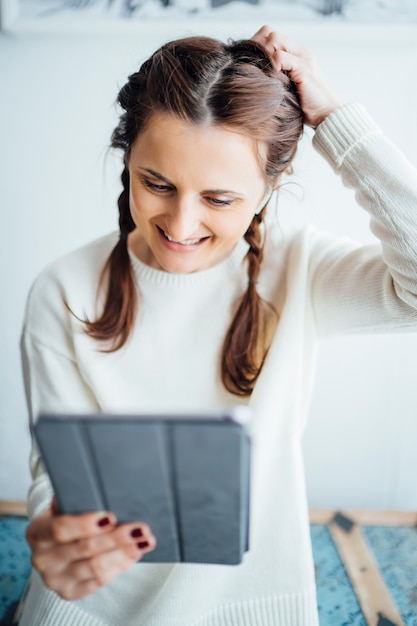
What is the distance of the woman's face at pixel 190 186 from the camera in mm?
848

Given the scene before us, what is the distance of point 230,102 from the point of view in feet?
2.82

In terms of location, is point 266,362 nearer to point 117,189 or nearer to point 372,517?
point 117,189

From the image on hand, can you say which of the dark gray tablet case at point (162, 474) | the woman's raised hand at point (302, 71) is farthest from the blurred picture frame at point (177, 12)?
the dark gray tablet case at point (162, 474)

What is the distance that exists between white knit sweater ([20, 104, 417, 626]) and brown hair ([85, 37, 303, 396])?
0.13 feet

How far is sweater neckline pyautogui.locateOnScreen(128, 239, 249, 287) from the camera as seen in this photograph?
1065 millimetres

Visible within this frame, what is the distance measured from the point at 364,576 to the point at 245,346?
76 centimetres

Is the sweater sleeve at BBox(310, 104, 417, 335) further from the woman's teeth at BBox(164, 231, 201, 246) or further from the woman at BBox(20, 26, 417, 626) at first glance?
the woman's teeth at BBox(164, 231, 201, 246)

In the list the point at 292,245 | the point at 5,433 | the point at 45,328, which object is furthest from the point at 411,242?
the point at 5,433

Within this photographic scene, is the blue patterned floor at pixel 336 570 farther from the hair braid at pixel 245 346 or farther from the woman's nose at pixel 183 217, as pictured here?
the woman's nose at pixel 183 217

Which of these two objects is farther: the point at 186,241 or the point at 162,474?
the point at 186,241

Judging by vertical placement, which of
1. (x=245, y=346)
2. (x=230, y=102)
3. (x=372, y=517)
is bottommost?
(x=372, y=517)

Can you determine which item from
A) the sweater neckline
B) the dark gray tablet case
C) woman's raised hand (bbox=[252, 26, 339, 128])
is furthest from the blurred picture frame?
the dark gray tablet case

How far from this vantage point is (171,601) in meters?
0.99

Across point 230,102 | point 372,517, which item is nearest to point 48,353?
point 230,102
